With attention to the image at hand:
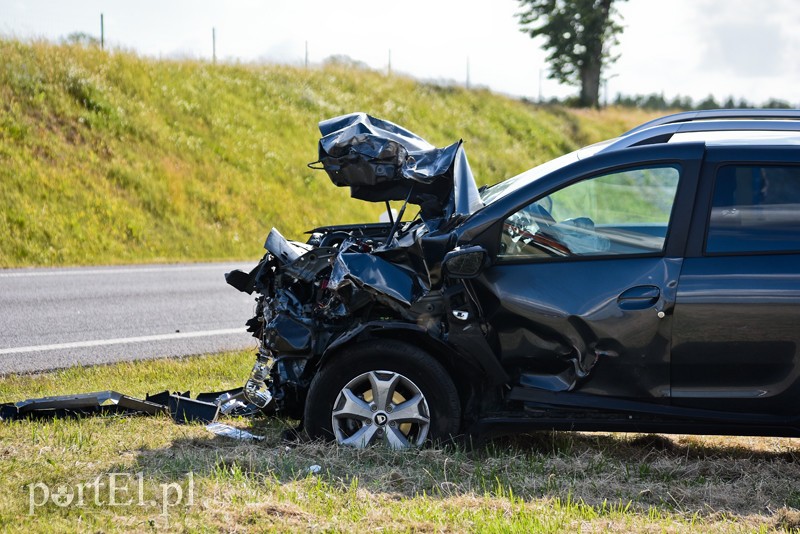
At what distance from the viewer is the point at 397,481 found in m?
4.49

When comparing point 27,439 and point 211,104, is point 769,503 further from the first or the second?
point 211,104

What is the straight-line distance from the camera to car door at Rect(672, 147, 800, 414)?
15.0 ft

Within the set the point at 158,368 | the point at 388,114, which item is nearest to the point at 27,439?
the point at 158,368

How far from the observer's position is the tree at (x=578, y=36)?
45062mm

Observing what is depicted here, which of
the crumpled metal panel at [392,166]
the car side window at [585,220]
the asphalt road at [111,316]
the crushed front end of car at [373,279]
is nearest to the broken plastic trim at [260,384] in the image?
the crushed front end of car at [373,279]

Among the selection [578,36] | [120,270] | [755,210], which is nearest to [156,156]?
[120,270]

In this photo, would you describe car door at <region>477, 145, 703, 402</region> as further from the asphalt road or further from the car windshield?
the asphalt road

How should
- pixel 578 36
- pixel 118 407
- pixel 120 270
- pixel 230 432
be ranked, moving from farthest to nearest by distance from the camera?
pixel 578 36
pixel 120 270
pixel 118 407
pixel 230 432

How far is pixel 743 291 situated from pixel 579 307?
80cm

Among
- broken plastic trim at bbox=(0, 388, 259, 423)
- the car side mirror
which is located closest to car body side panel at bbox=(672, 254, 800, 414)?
the car side mirror

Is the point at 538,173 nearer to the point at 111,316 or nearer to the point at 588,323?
the point at 588,323

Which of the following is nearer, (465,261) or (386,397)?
(465,261)

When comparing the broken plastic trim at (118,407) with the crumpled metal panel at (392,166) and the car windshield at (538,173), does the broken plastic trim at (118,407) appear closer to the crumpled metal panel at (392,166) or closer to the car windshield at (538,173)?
the crumpled metal panel at (392,166)

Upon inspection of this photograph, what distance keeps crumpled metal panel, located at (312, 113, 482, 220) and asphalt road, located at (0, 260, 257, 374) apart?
3527 mm
